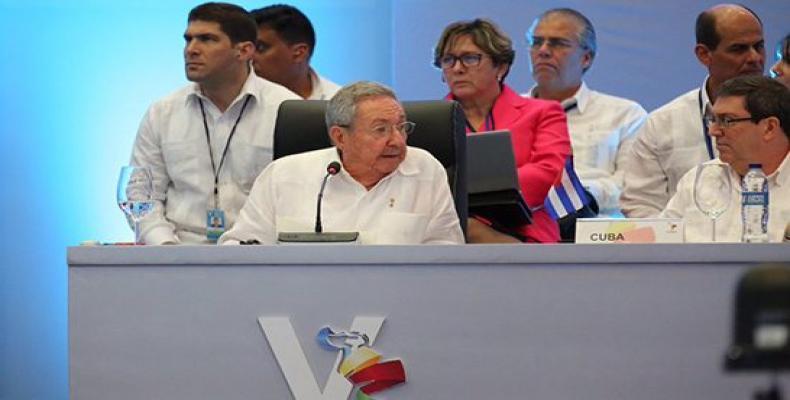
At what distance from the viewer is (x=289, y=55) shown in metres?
5.09

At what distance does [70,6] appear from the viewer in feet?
18.9

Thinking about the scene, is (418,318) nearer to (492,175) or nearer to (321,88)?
(492,175)

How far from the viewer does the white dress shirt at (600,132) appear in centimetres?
469

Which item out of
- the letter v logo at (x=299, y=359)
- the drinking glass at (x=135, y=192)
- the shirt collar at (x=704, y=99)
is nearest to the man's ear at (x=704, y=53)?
the shirt collar at (x=704, y=99)

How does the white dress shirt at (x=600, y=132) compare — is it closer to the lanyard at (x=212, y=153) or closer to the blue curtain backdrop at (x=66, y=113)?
the blue curtain backdrop at (x=66, y=113)

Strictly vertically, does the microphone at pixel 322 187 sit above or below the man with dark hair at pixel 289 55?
below

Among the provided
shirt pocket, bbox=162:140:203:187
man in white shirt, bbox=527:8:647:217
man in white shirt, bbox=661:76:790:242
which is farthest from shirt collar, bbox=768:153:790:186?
shirt pocket, bbox=162:140:203:187

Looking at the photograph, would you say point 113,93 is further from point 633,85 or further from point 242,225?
point 242,225

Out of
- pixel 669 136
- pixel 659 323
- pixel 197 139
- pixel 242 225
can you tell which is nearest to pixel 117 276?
pixel 242 225

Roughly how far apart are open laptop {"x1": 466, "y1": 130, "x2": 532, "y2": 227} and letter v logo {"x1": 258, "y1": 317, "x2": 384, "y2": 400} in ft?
4.28

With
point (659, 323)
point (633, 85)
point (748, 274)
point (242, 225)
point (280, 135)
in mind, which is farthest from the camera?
point (633, 85)

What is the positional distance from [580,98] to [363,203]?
5.44 feet

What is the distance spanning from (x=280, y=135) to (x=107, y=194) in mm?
2432

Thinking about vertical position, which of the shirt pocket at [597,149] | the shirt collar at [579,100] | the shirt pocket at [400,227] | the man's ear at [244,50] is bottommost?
the shirt pocket at [400,227]
